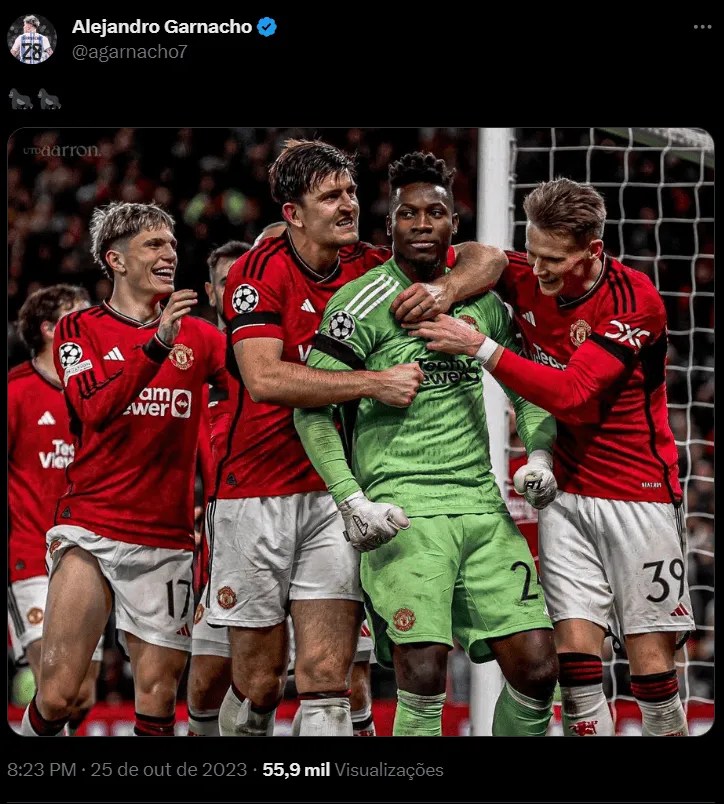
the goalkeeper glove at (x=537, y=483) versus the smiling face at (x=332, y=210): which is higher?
the smiling face at (x=332, y=210)

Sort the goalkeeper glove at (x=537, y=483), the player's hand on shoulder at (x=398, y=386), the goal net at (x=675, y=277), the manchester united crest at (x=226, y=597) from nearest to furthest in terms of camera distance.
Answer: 1. the player's hand on shoulder at (x=398, y=386)
2. the goalkeeper glove at (x=537, y=483)
3. the manchester united crest at (x=226, y=597)
4. the goal net at (x=675, y=277)

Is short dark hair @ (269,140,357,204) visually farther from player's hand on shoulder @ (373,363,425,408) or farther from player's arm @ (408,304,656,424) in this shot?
player's hand on shoulder @ (373,363,425,408)

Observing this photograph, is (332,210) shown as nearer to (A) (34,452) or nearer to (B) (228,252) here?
(B) (228,252)

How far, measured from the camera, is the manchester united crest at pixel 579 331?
3951mm

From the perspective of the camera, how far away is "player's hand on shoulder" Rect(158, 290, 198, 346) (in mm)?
3996

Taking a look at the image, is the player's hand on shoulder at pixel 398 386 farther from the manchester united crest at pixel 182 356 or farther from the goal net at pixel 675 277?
the goal net at pixel 675 277

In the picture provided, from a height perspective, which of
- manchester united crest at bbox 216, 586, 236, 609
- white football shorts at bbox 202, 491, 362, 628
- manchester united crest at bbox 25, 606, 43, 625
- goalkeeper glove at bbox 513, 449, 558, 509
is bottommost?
manchester united crest at bbox 25, 606, 43, 625

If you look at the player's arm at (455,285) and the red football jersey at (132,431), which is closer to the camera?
the player's arm at (455,285)

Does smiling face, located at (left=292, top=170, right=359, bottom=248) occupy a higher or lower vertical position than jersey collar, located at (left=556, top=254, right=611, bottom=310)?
higher

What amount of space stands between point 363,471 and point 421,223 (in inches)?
31.7

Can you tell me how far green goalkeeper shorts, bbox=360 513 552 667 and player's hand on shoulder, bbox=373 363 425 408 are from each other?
37 centimetres

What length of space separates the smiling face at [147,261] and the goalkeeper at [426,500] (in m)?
0.85

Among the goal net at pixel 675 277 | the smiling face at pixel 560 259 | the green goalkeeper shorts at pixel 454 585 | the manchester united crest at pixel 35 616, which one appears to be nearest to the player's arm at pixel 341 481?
the green goalkeeper shorts at pixel 454 585
